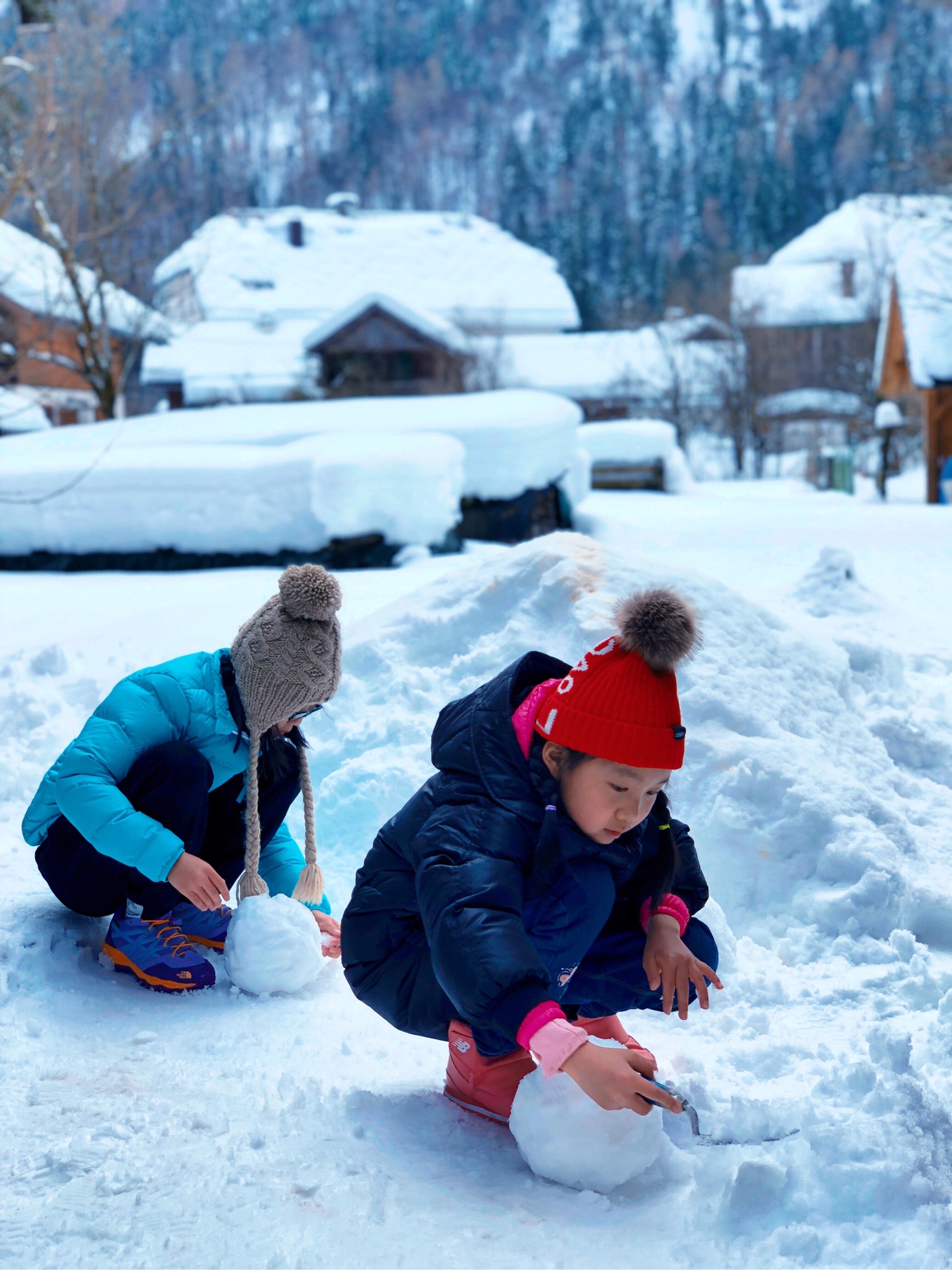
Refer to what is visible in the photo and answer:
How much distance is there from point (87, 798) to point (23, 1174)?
0.62 m

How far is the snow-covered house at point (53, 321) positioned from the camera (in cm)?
1211

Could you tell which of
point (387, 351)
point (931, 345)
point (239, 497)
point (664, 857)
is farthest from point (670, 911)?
point (387, 351)

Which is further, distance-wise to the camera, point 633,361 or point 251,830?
point 633,361

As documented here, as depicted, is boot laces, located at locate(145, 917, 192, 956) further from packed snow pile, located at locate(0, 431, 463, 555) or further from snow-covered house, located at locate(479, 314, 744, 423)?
snow-covered house, located at locate(479, 314, 744, 423)

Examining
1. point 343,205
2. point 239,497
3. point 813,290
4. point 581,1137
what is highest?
point 343,205

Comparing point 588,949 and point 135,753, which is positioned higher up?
point 135,753

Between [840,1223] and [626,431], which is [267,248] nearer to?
[626,431]

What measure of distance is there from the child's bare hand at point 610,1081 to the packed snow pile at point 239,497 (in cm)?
552

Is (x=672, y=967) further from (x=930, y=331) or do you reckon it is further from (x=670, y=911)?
(x=930, y=331)

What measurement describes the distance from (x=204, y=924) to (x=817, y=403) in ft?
125

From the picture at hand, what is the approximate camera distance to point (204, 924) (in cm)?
226

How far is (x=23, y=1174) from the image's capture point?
4.77ft

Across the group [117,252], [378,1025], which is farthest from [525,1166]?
[117,252]

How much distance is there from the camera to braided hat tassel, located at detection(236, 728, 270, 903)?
82.8 inches
